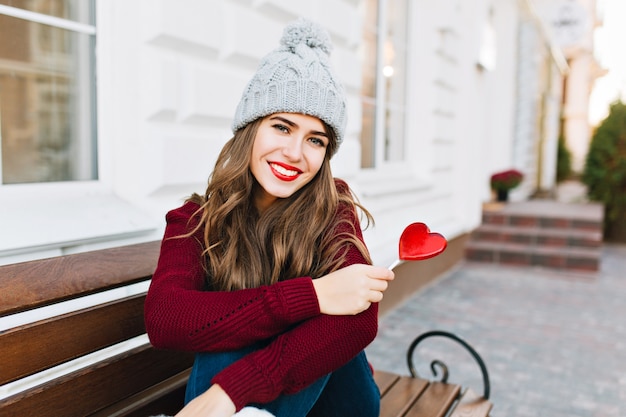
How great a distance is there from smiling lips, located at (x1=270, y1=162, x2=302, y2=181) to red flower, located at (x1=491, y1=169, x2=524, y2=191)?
25.0ft

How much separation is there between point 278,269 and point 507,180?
7672 mm

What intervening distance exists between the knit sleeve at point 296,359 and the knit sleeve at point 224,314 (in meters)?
0.04

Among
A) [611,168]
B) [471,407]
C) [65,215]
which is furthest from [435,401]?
[611,168]

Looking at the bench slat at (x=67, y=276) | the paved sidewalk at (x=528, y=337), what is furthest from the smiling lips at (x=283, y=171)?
the paved sidewalk at (x=528, y=337)

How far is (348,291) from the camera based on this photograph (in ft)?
4.55

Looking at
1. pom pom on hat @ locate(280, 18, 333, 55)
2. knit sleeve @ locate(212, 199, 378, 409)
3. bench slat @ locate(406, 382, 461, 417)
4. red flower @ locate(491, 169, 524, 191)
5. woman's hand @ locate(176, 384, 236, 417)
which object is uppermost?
pom pom on hat @ locate(280, 18, 333, 55)

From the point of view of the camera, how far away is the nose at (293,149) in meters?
1.60

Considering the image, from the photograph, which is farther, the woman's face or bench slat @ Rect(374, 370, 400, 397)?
bench slat @ Rect(374, 370, 400, 397)

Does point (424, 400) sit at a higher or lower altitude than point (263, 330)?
lower

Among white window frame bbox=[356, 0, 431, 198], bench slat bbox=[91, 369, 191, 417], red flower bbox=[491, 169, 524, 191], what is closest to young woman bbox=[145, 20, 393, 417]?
bench slat bbox=[91, 369, 191, 417]

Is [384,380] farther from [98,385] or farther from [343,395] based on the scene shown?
[98,385]

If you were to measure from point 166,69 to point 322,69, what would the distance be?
96 centimetres

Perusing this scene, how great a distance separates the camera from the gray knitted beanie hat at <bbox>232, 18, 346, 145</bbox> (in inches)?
62.0

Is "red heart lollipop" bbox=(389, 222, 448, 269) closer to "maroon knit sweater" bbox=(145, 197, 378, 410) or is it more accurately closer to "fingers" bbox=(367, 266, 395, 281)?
"fingers" bbox=(367, 266, 395, 281)
